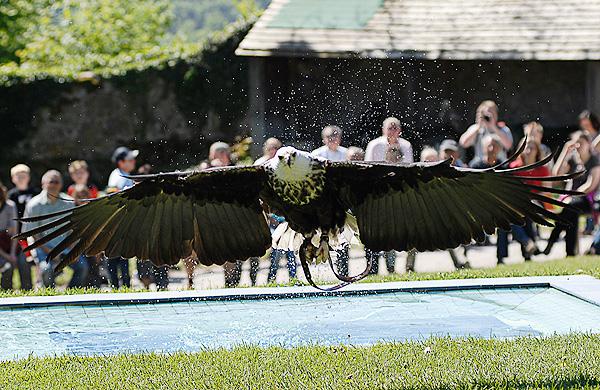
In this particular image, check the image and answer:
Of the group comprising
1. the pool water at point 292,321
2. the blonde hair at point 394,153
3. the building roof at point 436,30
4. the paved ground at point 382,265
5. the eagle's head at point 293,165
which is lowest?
the paved ground at point 382,265

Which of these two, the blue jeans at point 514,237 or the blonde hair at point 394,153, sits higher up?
the blonde hair at point 394,153

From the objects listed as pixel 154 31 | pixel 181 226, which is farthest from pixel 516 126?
pixel 154 31

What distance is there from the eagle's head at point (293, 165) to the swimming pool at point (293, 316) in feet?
4.04

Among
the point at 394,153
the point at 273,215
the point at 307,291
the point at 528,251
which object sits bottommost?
the point at 528,251

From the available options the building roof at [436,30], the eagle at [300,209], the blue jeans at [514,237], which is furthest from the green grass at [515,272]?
the building roof at [436,30]

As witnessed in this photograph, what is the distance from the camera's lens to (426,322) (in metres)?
7.66

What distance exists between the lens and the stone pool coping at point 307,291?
809 cm

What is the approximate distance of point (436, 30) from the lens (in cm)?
1808

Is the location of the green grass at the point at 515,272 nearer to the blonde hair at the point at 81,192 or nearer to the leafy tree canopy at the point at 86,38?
the blonde hair at the point at 81,192

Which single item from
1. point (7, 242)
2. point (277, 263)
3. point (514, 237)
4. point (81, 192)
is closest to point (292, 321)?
point (277, 263)

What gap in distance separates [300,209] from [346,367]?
104cm

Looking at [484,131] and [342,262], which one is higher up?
[484,131]

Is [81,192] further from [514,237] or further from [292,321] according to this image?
[514,237]

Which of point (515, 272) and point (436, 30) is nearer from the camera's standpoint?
point (515, 272)
